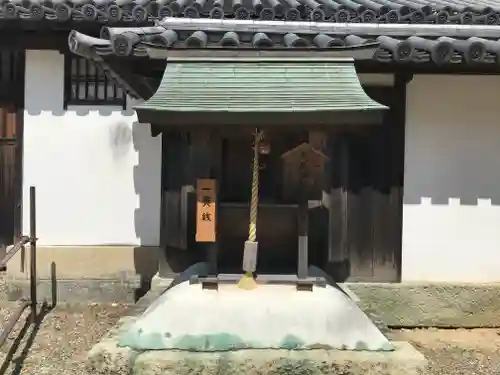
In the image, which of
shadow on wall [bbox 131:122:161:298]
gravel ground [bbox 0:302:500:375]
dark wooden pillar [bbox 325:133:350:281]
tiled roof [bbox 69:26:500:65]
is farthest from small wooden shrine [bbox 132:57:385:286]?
shadow on wall [bbox 131:122:161:298]

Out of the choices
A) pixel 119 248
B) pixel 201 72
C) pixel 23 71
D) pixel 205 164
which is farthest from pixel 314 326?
pixel 23 71

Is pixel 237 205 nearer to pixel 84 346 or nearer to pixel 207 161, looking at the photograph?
pixel 207 161

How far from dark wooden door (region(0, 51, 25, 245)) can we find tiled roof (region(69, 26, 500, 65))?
2847 millimetres

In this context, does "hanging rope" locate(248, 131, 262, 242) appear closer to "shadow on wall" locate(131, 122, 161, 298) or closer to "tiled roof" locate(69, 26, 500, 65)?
"tiled roof" locate(69, 26, 500, 65)

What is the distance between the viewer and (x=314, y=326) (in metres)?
4.64

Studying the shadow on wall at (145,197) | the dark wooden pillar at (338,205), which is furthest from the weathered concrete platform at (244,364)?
the shadow on wall at (145,197)

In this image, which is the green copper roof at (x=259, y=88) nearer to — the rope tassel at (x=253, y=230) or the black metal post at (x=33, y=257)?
the rope tassel at (x=253, y=230)

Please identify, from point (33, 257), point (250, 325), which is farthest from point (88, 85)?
point (250, 325)

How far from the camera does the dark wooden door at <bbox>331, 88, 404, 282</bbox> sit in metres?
6.59

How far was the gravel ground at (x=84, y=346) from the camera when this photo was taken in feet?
18.8

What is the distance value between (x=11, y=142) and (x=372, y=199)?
4.96m

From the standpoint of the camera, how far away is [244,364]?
4.43 metres

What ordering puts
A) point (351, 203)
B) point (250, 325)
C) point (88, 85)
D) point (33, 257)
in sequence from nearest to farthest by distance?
point (250, 325) < point (351, 203) < point (33, 257) < point (88, 85)

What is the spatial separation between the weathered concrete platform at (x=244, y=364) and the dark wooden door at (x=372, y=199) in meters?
2.23
